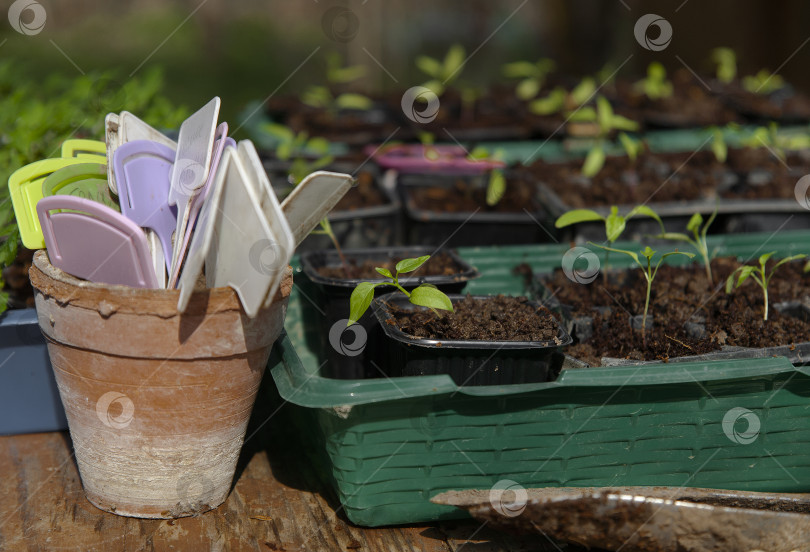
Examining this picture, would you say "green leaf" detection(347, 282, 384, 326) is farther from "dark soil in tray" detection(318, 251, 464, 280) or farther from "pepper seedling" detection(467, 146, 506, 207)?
"pepper seedling" detection(467, 146, 506, 207)

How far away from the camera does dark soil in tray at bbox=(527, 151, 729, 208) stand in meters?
2.84

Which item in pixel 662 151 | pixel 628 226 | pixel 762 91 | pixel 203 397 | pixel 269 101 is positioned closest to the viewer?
pixel 203 397

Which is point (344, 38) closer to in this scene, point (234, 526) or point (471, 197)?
point (471, 197)

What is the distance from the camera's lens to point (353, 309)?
162 centimetres

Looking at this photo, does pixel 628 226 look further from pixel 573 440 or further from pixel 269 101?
pixel 269 101

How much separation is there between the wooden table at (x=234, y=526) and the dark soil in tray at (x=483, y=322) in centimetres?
41

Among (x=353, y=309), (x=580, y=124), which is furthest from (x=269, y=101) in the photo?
(x=353, y=309)

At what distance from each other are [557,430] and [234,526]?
708 millimetres

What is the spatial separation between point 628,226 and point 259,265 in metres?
1.72

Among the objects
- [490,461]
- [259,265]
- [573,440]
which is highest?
[259,265]

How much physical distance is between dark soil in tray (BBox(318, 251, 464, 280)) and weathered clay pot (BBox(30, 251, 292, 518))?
0.50m

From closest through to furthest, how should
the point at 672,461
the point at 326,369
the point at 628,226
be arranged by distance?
the point at 672,461 < the point at 326,369 < the point at 628,226

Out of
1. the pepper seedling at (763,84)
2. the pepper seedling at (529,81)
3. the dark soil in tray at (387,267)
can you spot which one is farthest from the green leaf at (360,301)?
the pepper seedling at (763,84)

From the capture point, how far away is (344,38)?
572cm
